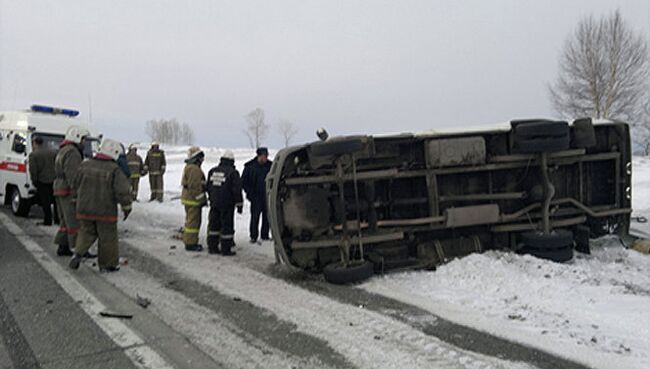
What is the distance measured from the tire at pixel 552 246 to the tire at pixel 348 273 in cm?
211

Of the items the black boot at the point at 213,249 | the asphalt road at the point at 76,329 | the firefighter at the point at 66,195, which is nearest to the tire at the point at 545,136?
the asphalt road at the point at 76,329

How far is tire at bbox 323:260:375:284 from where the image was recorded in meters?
5.29

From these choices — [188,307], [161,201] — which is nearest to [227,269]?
[188,307]

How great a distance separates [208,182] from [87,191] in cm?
199

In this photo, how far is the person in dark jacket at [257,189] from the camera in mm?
8516

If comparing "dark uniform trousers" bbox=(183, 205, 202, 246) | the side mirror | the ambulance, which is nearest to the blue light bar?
the ambulance

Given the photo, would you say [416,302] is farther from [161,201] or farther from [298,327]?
[161,201]

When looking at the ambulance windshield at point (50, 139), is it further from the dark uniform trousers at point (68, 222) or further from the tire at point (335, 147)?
the tire at point (335, 147)

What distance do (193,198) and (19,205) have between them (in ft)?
19.0

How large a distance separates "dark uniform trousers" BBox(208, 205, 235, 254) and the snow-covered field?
1.39ft

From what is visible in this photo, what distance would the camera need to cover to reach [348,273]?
5.28 metres

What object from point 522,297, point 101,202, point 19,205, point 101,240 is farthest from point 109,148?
point 19,205

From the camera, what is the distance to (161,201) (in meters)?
14.8

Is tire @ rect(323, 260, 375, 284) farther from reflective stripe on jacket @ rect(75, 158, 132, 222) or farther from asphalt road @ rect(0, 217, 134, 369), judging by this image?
reflective stripe on jacket @ rect(75, 158, 132, 222)
